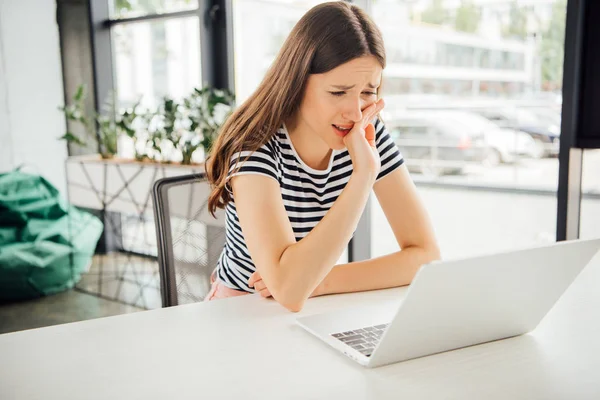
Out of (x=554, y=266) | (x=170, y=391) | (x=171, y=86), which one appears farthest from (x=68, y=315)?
(x=554, y=266)

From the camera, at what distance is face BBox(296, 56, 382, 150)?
1190 mm

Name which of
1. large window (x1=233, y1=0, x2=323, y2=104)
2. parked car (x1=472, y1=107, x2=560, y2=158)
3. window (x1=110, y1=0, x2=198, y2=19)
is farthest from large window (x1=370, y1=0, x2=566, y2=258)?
window (x1=110, y1=0, x2=198, y2=19)

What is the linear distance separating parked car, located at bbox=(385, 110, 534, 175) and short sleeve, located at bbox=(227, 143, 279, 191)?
231 cm

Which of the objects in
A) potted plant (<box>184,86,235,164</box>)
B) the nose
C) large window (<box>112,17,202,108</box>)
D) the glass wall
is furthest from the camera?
large window (<box>112,17,202,108</box>)

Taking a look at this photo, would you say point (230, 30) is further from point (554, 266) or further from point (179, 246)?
point (554, 266)

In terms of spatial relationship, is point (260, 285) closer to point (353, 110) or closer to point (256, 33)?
point (353, 110)

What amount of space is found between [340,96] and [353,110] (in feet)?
0.13

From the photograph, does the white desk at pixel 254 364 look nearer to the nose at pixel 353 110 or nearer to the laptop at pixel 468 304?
the laptop at pixel 468 304

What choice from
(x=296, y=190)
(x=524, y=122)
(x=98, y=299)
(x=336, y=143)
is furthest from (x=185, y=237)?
(x=524, y=122)

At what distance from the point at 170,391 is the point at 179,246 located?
0.66 m

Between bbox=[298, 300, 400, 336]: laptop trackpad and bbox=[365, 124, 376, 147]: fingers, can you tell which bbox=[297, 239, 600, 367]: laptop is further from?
bbox=[365, 124, 376, 147]: fingers

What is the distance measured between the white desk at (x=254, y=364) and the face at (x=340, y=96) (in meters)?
0.43

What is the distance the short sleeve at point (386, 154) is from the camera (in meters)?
1.34

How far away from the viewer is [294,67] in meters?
1.21
